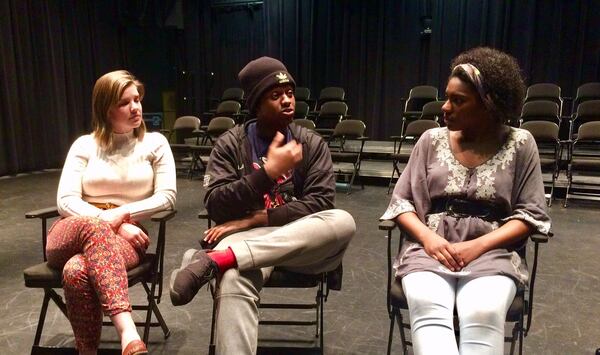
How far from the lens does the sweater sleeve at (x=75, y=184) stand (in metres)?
2.00

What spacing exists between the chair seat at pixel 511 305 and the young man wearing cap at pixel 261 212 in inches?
10.3

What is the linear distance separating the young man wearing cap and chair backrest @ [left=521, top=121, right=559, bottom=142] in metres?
4.16

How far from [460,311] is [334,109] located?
21.3 ft

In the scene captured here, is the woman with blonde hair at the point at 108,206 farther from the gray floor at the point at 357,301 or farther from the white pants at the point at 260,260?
the gray floor at the point at 357,301

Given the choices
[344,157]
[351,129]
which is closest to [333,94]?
[351,129]

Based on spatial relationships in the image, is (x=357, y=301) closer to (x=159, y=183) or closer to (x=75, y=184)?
(x=159, y=183)

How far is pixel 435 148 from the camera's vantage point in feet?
6.28

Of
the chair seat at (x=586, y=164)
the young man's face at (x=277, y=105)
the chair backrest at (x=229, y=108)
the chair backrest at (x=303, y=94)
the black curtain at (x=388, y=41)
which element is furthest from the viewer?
the chair backrest at (x=303, y=94)

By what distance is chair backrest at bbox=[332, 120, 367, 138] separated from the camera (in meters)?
6.48

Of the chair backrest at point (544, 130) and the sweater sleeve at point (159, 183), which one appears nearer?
the sweater sleeve at point (159, 183)

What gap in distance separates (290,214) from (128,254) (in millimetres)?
677

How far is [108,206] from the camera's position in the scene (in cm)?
210

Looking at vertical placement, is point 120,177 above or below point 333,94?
above

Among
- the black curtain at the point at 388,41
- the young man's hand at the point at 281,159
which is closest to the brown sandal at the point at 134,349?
the young man's hand at the point at 281,159
